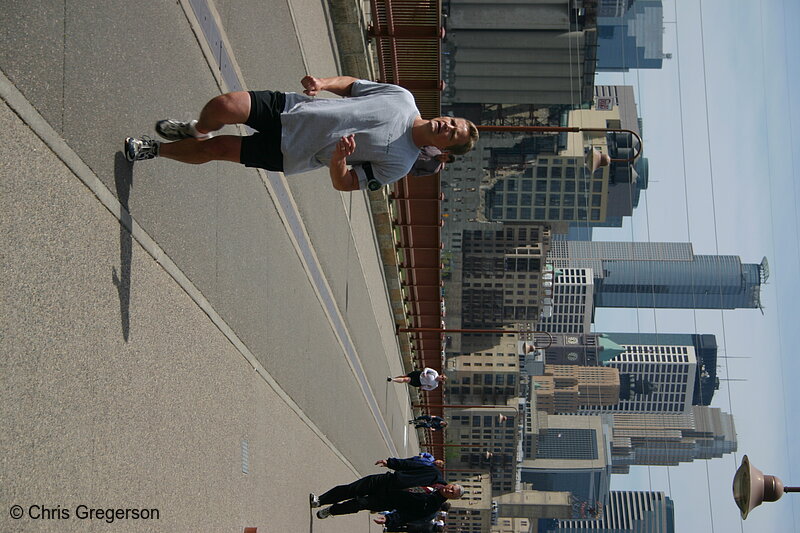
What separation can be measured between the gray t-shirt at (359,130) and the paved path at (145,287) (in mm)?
1053

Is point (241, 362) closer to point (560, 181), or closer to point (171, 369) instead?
point (171, 369)

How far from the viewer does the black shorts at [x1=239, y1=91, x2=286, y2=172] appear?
591 centimetres

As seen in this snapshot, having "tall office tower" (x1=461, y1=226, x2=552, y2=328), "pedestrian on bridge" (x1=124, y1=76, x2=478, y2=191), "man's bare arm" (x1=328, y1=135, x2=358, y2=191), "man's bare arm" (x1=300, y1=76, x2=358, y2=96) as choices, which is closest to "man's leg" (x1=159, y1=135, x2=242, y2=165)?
"pedestrian on bridge" (x1=124, y1=76, x2=478, y2=191)

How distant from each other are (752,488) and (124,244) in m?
8.44

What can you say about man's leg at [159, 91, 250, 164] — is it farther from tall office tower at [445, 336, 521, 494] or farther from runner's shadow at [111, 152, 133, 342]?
tall office tower at [445, 336, 521, 494]

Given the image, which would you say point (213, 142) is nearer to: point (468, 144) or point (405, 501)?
point (468, 144)

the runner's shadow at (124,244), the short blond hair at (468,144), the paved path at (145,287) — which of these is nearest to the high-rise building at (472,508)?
the paved path at (145,287)

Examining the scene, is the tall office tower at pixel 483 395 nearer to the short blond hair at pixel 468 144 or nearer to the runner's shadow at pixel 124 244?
the short blond hair at pixel 468 144

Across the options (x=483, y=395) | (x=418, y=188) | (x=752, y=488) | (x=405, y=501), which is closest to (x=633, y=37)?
(x=483, y=395)

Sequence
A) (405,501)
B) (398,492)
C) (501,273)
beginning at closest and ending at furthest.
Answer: (398,492) → (405,501) → (501,273)

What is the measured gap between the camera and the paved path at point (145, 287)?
14.6 ft

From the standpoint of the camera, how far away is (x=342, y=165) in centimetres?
580

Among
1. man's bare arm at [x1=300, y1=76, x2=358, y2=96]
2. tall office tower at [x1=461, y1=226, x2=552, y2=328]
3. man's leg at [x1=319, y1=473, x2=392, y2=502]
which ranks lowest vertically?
man's leg at [x1=319, y1=473, x2=392, y2=502]

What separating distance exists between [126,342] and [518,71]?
142m
